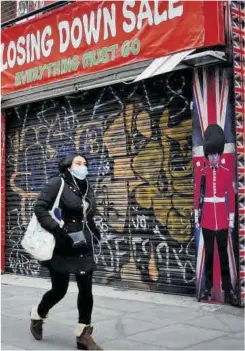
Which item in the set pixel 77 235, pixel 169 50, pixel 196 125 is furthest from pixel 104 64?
pixel 77 235

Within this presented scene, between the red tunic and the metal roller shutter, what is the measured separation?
389 millimetres

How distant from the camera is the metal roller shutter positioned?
7.48 metres

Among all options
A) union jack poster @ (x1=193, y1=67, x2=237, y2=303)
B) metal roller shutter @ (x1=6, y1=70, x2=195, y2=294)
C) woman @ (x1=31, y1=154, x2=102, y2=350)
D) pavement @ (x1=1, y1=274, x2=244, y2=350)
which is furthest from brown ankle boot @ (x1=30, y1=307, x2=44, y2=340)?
metal roller shutter @ (x1=6, y1=70, x2=195, y2=294)

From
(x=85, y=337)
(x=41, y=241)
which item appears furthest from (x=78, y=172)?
(x=85, y=337)

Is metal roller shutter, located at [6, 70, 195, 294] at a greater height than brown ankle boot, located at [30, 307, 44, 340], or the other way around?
metal roller shutter, located at [6, 70, 195, 294]

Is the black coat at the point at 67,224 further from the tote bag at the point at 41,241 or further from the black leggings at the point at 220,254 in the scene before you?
the black leggings at the point at 220,254

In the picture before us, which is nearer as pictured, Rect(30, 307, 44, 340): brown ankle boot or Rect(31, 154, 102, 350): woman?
Rect(31, 154, 102, 350): woman

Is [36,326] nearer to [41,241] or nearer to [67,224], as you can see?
[41,241]

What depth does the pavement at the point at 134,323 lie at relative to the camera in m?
5.05

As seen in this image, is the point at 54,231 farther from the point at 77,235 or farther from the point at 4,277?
the point at 4,277

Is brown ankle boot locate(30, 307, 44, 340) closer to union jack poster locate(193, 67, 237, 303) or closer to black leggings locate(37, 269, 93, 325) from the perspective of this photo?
black leggings locate(37, 269, 93, 325)

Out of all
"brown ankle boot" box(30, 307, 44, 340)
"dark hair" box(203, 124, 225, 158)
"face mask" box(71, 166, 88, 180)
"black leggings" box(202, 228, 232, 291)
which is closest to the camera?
"face mask" box(71, 166, 88, 180)

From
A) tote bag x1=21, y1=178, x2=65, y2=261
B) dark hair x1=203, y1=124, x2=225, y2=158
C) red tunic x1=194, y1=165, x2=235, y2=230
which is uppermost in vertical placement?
dark hair x1=203, y1=124, x2=225, y2=158

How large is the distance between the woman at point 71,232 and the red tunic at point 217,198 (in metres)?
2.31
